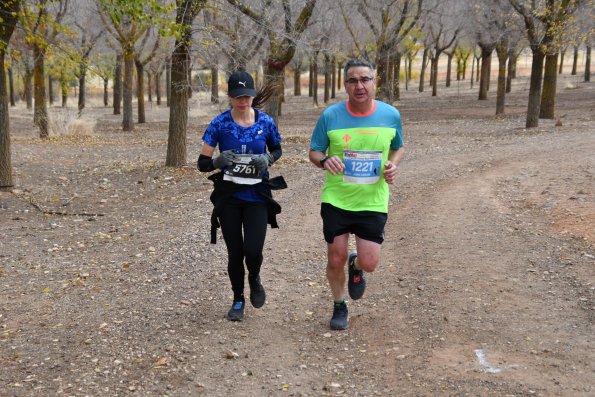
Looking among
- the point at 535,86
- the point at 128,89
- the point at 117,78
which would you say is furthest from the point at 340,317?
the point at 117,78

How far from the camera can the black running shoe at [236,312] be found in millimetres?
4754

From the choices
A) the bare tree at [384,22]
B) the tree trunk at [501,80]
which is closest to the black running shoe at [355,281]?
the bare tree at [384,22]

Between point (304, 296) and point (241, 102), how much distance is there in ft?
6.20

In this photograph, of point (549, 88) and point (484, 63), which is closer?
point (549, 88)

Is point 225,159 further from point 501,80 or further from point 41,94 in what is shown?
point 501,80

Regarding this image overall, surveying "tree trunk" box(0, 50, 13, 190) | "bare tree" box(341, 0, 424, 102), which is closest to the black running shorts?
"tree trunk" box(0, 50, 13, 190)

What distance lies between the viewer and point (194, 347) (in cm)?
433

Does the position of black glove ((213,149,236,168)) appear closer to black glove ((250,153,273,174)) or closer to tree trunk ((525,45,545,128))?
black glove ((250,153,273,174))

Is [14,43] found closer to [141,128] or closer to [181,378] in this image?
[141,128]

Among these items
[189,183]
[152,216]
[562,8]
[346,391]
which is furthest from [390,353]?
[562,8]

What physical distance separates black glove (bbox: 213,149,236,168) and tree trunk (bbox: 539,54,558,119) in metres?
18.2

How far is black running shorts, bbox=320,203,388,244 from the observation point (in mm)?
4328

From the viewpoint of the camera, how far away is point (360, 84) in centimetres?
414

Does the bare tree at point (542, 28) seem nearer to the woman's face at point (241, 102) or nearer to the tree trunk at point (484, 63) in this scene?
the tree trunk at point (484, 63)
